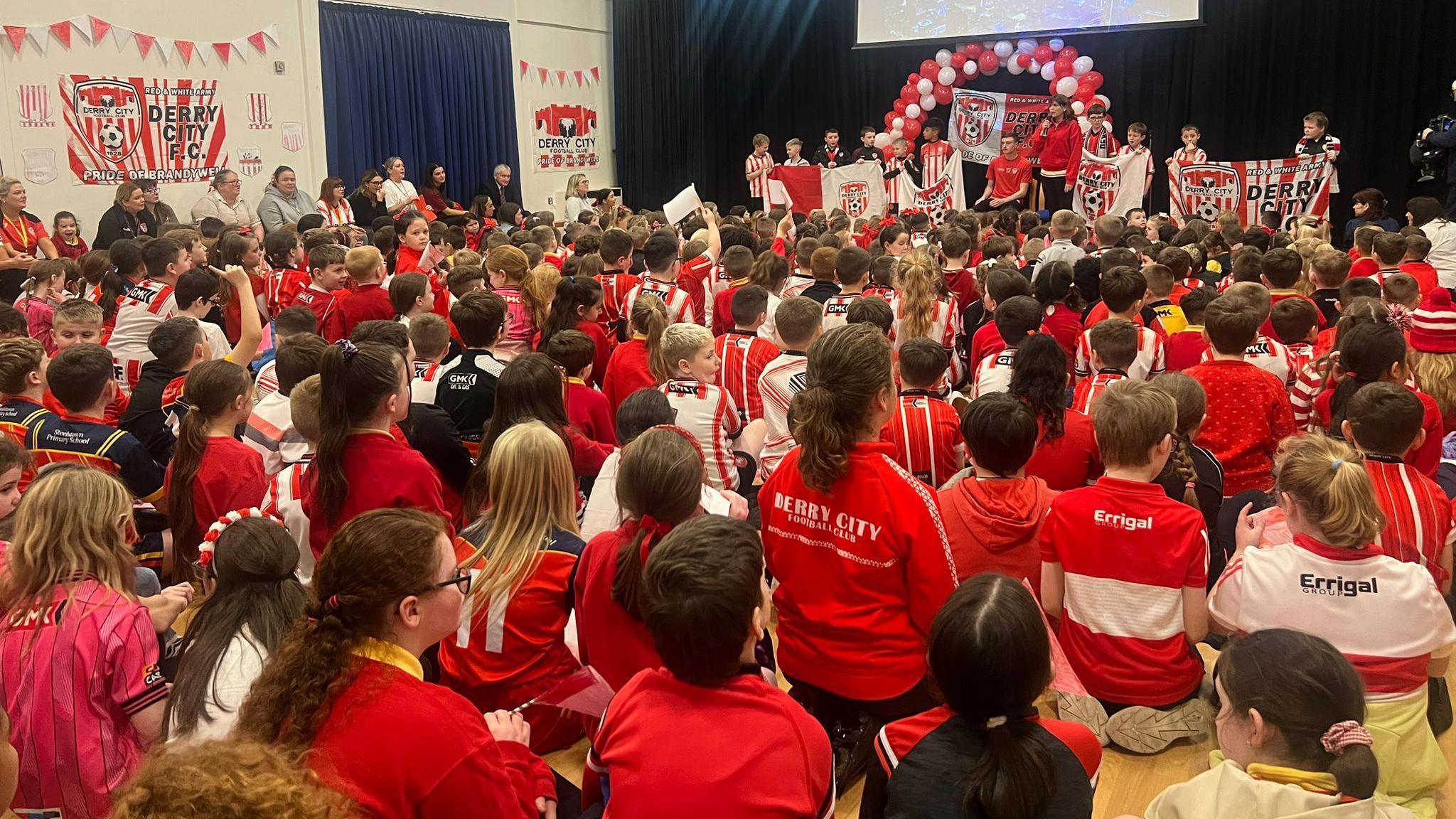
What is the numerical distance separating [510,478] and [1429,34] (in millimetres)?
12996

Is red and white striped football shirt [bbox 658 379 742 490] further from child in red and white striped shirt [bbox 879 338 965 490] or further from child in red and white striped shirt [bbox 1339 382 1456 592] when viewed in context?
child in red and white striped shirt [bbox 1339 382 1456 592]

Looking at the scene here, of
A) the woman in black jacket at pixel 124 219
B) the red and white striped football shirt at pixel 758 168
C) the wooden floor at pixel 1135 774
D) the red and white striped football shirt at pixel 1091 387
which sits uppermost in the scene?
the red and white striped football shirt at pixel 758 168

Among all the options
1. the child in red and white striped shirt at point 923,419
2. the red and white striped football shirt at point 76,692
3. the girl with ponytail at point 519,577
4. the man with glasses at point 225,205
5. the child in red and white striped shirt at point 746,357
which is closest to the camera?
the red and white striped football shirt at point 76,692

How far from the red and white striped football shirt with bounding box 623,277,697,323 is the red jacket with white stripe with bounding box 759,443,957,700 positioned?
3136 millimetres

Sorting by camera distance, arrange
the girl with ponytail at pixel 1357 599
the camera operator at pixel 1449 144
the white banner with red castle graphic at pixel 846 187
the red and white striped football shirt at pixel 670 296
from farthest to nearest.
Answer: the white banner with red castle graphic at pixel 846 187
the camera operator at pixel 1449 144
the red and white striped football shirt at pixel 670 296
the girl with ponytail at pixel 1357 599

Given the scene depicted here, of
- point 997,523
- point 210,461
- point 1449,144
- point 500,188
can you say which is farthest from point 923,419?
point 500,188

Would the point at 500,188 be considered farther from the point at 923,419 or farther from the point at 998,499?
the point at 998,499

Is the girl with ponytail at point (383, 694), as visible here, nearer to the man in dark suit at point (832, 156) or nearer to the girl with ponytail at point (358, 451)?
the girl with ponytail at point (358, 451)

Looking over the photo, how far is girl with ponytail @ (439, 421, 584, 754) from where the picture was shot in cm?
277

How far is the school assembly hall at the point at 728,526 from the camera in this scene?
1.75m

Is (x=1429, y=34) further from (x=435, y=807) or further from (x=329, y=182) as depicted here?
(x=435, y=807)

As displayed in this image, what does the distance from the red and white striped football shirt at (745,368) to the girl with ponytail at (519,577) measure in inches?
80.6

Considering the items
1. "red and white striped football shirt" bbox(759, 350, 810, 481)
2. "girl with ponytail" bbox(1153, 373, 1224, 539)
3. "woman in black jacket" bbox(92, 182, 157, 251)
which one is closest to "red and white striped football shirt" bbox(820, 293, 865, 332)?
"red and white striped football shirt" bbox(759, 350, 810, 481)

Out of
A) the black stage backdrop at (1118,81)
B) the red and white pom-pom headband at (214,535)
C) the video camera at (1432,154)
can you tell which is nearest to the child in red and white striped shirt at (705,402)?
the red and white pom-pom headband at (214,535)
